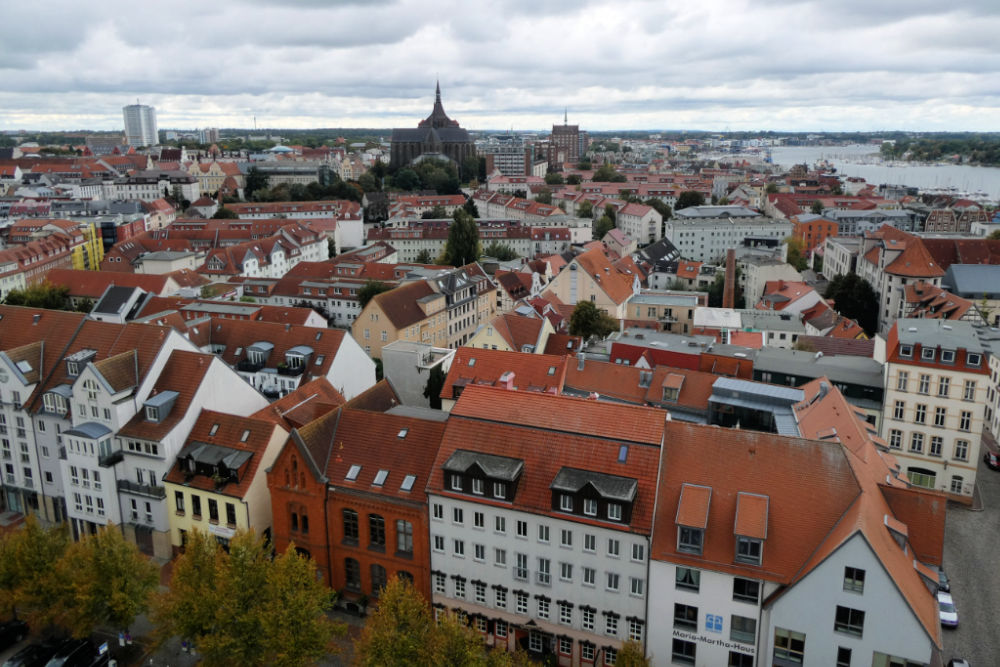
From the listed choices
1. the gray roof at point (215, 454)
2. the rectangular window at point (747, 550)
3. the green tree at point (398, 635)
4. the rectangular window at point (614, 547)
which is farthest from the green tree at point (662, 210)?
the green tree at point (398, 635)

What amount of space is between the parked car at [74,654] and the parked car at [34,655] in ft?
1.35

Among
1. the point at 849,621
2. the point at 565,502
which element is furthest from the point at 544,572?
the point at 849,621

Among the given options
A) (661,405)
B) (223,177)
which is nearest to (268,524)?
(661,405)

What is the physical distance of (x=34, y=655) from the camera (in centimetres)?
3006

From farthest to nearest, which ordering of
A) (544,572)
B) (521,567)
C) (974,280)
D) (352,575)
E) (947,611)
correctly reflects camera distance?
(974,280) → (352,575) → (947,611) → (521,567) → (544,572)

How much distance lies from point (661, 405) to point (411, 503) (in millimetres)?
20081

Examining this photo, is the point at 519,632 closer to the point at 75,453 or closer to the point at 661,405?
the point at 661,405

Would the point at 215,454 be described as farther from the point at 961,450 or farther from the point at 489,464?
the point at 961,450

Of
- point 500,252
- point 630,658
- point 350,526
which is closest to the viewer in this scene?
point 630,658

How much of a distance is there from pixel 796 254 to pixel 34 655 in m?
120

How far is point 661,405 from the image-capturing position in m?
45.5

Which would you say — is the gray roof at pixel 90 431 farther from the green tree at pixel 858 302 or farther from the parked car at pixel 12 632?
the green tree at pixel 858 302

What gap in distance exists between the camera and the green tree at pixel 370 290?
Answer: 82875mm

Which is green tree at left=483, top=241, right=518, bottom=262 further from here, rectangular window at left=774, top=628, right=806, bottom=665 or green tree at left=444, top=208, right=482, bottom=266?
rectangular window at left=774, top=628, right=806, bottom=665
